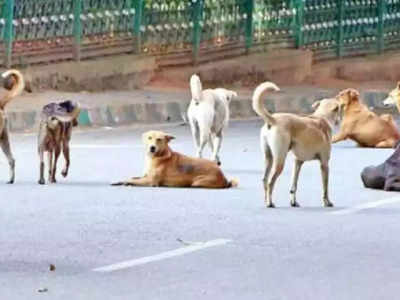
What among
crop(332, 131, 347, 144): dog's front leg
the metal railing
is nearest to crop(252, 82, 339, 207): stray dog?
crop(332, 131, 347, 144): dog's front leg

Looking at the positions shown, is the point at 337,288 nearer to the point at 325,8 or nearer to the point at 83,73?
the point at 83,73

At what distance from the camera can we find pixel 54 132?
1488 centimetres

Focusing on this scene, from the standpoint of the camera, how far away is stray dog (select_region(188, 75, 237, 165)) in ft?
54.7

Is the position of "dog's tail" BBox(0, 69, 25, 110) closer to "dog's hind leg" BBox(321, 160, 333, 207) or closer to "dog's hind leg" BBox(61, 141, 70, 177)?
"dog's hind leg" BBox(61, 141, 70, 177)

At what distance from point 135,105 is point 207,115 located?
6096 millimetres

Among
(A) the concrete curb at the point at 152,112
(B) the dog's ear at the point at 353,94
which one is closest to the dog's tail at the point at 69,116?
(B) the dog's ear at the point at 353,94

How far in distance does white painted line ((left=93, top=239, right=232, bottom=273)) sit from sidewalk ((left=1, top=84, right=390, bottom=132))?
9.62 meters

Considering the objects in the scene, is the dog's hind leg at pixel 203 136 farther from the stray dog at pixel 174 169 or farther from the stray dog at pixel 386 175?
the stray dog at pixel 386 175

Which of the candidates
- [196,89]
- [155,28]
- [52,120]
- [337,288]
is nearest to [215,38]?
[155,28]

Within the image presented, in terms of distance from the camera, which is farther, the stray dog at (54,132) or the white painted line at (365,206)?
the stray dog at (54,132)

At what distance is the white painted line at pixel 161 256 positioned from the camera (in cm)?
1037

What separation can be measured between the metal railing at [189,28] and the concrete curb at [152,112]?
5.68 ft

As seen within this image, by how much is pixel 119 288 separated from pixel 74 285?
0.25 metres

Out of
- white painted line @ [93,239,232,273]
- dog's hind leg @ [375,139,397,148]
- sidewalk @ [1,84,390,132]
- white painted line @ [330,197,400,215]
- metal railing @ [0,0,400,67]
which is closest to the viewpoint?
white painted line @ [93,239,232,273]
